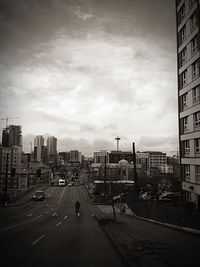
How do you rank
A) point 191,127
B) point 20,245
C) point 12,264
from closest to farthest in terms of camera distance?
point 12,264 < point 20,245 < point 191,127

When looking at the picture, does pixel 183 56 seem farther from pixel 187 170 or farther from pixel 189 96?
pixel 187 170

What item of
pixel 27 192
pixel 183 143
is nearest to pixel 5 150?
pixel 27 192

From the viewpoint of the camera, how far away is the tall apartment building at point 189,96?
103 feet

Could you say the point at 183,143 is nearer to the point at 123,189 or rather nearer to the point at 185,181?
the point at 185,181

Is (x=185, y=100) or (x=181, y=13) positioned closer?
(x=185, y=100)

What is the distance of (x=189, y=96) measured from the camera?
33094 millimetres

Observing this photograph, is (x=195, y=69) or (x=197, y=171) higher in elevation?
(x=195, y=69)

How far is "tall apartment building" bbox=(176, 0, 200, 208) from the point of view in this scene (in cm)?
3144

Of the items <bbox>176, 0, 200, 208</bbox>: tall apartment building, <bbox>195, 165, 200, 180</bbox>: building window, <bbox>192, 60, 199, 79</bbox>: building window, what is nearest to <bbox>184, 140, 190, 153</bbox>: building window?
<bbox>176, 0, 200, 208</bbox>: tall apartment building

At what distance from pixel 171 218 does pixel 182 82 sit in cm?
2070

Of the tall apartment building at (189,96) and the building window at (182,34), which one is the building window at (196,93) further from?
the building window at (182,34)

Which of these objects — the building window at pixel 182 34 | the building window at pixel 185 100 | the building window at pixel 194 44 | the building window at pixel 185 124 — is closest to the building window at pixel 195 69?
the building window at pixel 194 44

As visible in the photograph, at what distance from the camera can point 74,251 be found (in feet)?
37.4

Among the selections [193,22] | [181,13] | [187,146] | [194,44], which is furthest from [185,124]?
[181,13]
